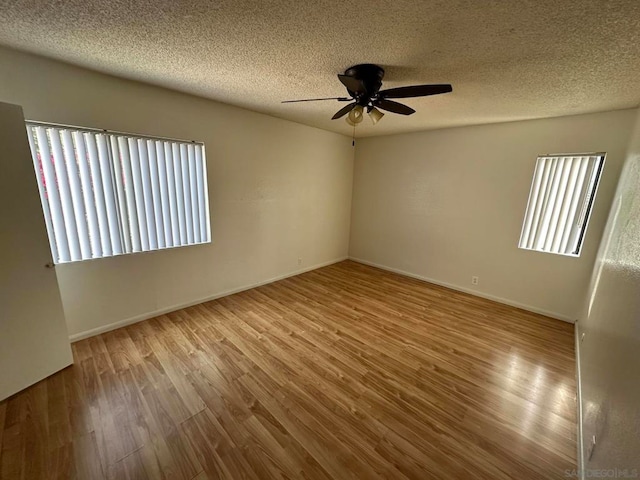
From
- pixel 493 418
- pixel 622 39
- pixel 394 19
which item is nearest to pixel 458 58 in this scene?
pixel 394 19

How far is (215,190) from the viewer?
3.14m

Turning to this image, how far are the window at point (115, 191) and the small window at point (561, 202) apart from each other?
4.25 m

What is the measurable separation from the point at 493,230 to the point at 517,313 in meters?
1.15

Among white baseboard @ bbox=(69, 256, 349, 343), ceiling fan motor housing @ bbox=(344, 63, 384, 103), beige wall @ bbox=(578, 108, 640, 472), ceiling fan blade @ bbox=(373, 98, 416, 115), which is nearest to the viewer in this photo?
beige wall @ bbox=(578, 108, 640, 472)

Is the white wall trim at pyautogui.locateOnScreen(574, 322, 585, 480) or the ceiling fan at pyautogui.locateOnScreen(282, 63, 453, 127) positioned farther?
the ceiling fan at pyautogui.locateOnScreen(282, 63, 453, 127)

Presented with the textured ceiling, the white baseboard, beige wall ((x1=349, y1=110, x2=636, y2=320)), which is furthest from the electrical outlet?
the white baseboard

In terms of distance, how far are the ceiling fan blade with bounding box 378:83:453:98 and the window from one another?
227cm

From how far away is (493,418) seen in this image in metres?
1.73

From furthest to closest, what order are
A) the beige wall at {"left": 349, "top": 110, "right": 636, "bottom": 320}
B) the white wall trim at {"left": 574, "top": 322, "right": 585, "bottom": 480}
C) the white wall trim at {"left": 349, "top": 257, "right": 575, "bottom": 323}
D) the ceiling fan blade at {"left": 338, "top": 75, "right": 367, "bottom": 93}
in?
the white wall trim at {"left": 349, "top": 257, "right": 575, "bottom": 323} → the beige wall at {"left": 349, "top": 110, "right": 636, "bottom": 320} → the ceiling fan blade at {"left": 338, "top": 75, "right": 367, "bottom": 93} → the white wall trim at {"left": 574, "top": 322, "right": 585, "bottom": 480}

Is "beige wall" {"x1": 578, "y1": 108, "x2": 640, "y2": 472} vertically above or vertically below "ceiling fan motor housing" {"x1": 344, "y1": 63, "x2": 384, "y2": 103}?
below

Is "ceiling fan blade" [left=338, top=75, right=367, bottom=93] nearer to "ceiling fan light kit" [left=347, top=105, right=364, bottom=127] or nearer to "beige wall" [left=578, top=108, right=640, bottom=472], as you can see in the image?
"ceiling fan light kit" [left=347, top=105, right=364, bottom=127]

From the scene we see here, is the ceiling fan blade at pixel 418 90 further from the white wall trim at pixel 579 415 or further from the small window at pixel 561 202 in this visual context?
the white wall trim at pixel 579 415

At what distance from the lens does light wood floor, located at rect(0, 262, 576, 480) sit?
4.62 feet

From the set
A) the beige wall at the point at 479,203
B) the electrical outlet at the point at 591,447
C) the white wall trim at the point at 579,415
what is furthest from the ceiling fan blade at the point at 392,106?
the white wall trim at the point at 579,415
